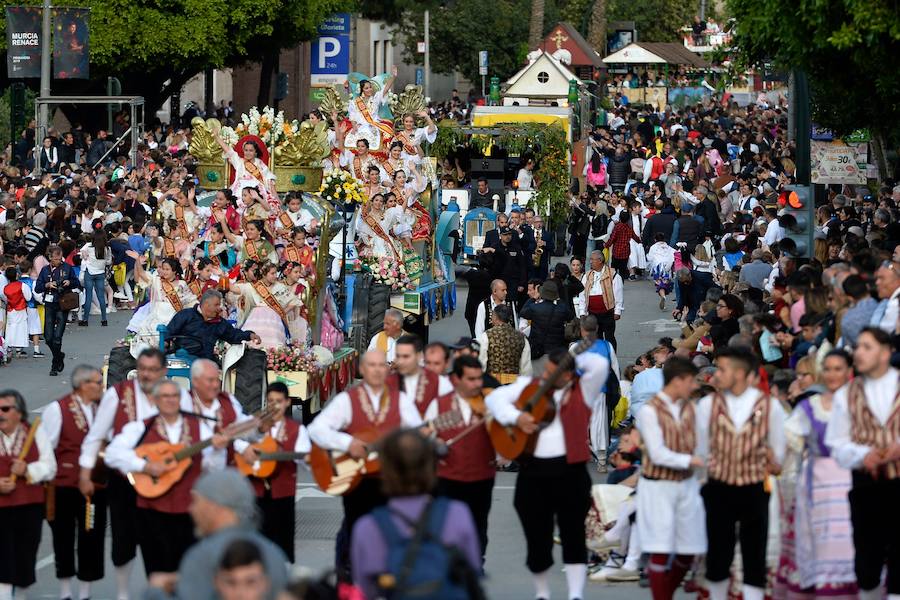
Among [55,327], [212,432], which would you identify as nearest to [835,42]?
[212,432]

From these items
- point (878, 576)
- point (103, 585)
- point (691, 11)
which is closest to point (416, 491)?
point (878, 576)

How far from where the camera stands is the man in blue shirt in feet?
50.1

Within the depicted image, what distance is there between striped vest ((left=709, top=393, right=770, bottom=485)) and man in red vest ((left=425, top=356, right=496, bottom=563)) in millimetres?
1448

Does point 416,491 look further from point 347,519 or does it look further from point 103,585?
point 103,585

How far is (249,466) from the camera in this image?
11.3 metres

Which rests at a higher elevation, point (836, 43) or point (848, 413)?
point (836, 43)

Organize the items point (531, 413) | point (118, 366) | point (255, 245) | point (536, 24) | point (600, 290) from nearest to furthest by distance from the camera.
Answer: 1. point (531, 413)
2. point (118, 366)
3. point (255, 245)
4. point (600, 290)
5. point (536, 24)

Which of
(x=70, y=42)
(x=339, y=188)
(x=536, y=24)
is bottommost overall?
(x=339, y=188)

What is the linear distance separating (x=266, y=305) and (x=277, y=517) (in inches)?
208

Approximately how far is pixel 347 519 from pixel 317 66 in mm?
38301

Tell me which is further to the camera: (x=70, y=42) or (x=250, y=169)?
(x=70, y=42)

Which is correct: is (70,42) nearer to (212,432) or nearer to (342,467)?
(212,432)

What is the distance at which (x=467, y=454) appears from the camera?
1109 centimetres

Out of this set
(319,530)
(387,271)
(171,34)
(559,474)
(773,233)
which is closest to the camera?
(559,474)
